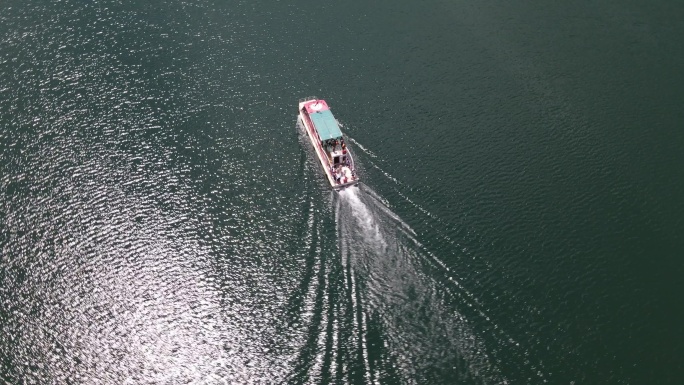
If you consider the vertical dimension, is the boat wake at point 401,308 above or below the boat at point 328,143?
below

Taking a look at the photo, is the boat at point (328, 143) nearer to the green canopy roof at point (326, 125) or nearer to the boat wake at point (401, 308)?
the green canopy roof at point (326, 125)

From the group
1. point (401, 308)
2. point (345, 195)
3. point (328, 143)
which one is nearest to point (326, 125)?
point (328, 143)

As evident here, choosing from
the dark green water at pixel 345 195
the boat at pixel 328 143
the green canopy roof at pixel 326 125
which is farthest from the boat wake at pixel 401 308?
the green canopy roof at pixel 326 125

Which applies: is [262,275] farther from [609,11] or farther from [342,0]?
[609,11]

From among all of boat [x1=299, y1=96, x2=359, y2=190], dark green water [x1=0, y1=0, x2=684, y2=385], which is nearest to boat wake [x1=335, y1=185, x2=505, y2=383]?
dark green water [x1=0, y1=0, x2=684, y2=385]

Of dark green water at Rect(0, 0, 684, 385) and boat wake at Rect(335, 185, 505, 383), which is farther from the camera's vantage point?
dark green water at Rect(0, 0, 684, 385)

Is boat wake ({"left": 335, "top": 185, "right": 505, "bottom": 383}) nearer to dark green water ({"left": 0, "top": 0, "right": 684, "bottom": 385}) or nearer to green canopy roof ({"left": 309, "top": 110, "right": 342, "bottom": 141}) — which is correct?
dark green water ({"left": 0, "top": 0, "right": 684, "bottom": 385})
